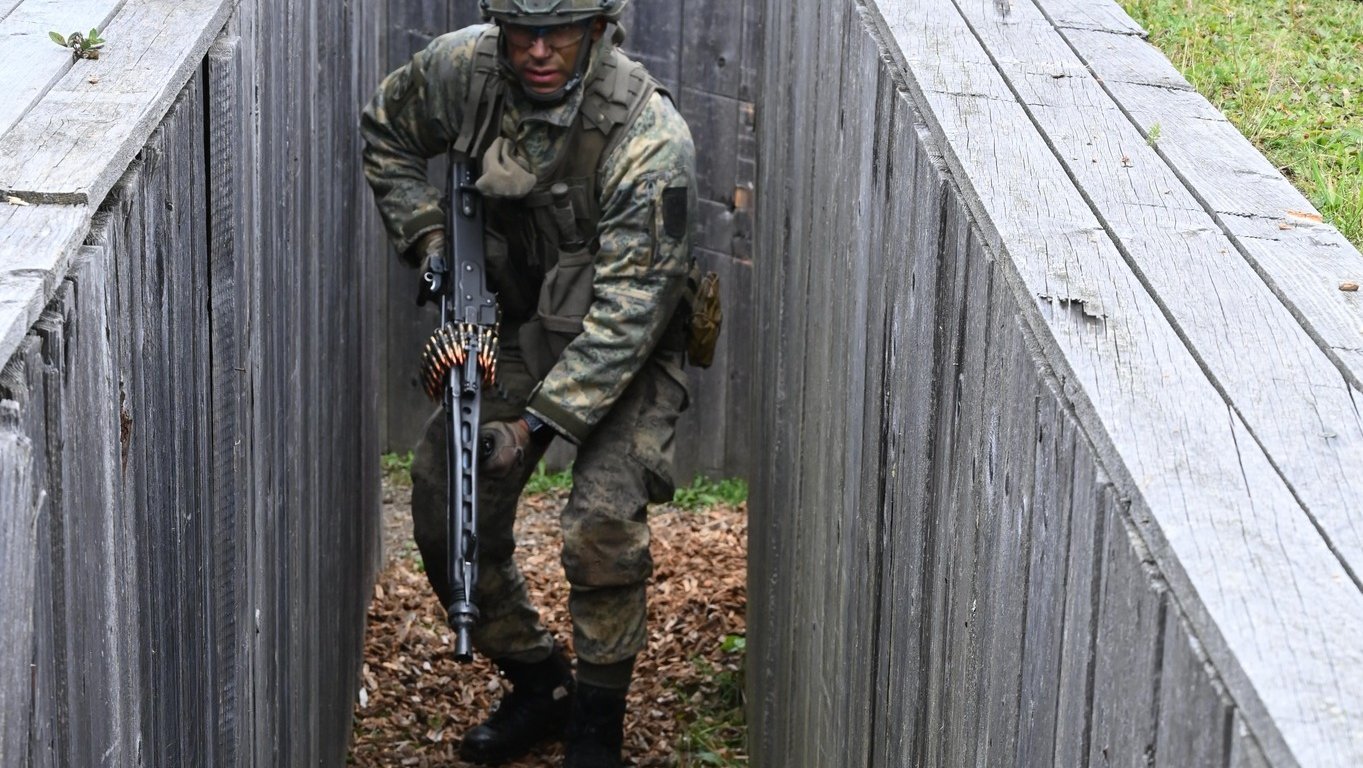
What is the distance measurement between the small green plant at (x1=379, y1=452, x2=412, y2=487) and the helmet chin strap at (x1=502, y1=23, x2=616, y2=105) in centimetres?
284

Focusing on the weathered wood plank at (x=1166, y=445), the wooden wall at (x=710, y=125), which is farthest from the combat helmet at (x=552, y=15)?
the weathered wood plank at (x=1166, y=445)

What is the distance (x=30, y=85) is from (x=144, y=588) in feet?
2.51

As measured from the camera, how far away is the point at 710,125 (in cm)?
687

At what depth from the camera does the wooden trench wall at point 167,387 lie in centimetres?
177

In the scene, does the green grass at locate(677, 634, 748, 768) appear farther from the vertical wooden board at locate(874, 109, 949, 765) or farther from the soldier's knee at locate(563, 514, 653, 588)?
the vertical wooden board at locate(874, 109, 949, 765)

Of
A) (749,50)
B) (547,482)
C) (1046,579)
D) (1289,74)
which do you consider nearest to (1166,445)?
(1046,579)

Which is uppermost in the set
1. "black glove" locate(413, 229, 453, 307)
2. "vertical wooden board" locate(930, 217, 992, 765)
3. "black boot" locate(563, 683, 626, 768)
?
"vertical wooden board" locate(930, 217, 992, 765)

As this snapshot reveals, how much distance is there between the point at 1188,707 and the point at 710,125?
5775mm

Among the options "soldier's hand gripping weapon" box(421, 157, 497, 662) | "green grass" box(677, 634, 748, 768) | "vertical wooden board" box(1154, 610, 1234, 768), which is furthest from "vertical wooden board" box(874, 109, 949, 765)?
"green grass" box(677, 634, 748, 768)

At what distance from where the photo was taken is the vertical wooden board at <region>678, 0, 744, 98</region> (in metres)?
6.79

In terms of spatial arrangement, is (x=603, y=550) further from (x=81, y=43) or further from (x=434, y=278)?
(x=81, y=43)

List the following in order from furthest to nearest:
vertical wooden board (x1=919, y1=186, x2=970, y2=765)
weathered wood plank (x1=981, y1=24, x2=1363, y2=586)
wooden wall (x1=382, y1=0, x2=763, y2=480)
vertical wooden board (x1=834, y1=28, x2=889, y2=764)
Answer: wooden wall (x1=382, y1=0, x2=763, y2=480) → vertical wooden board (x1=834, y1=28, x2=889, y2=764) → vertical wooden board (x1=919, y1=186, x2=970, y2=765) → weathered wood plank (x1=981, y1=24, x2=1363, y2=586)

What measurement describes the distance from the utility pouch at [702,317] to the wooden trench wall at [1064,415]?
132cm

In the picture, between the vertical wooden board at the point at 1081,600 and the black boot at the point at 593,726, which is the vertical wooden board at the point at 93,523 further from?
the black boot at the point at 593,726
